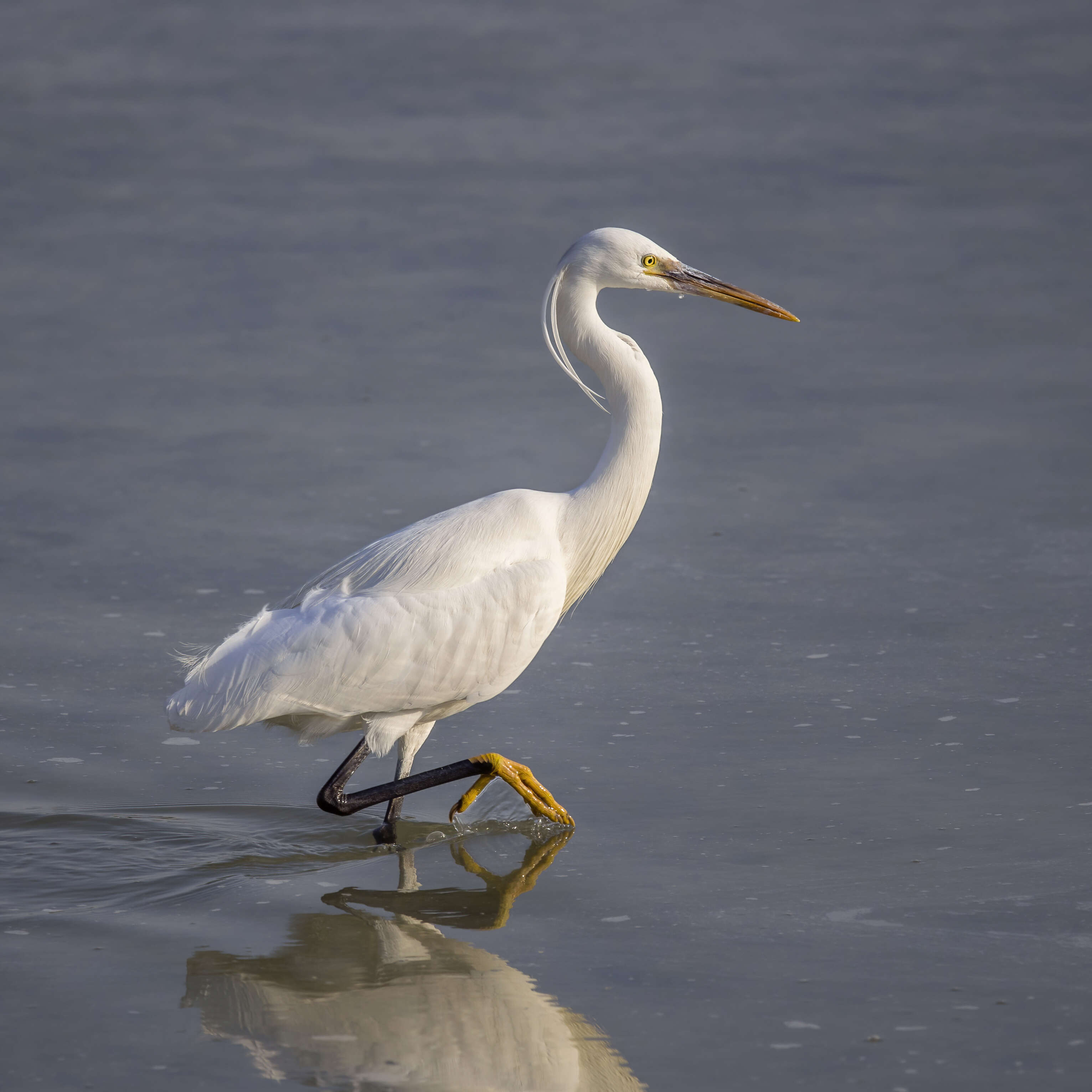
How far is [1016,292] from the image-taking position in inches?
390

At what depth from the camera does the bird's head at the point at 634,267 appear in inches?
189

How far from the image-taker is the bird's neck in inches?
190

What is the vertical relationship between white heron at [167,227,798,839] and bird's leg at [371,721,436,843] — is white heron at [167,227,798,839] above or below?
above

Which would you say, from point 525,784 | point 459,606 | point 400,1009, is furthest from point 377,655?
point 400,1009

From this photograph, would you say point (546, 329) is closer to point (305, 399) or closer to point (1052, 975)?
point (1052, 975)

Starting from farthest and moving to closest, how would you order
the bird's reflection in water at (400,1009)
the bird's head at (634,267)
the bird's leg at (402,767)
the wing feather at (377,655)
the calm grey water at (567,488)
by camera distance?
the bird's head at (634,267), the bird's leg at (402,767), the wing feather at (377,655), the calm grey water at (567,488), the bird's reflection in water at (400,1009)

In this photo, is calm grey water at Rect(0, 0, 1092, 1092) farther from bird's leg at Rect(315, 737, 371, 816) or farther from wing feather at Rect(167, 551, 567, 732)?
wing feather at Rect(167, 551, 567, 732)

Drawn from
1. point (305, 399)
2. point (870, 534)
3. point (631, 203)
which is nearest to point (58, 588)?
point (305, 399)

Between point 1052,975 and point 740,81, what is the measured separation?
11.3m

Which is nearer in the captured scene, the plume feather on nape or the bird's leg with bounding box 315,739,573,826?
the bird's leg with bounding box 315,739,573,826

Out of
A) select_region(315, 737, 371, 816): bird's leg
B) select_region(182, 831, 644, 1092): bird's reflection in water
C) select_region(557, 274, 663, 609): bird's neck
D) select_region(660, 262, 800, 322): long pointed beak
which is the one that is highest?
select_region(660, 262, 800, 322): long pointed beak

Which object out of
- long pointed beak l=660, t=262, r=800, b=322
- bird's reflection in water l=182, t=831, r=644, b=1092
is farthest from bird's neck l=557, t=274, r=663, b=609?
bird's reflection in water l=182, t=831, r=644, b=1092

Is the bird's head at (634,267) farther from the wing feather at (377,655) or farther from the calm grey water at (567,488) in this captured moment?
the calm grey water at (567,488)

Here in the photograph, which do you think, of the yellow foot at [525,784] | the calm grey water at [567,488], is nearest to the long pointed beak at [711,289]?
the calm grey water at [567,488]
